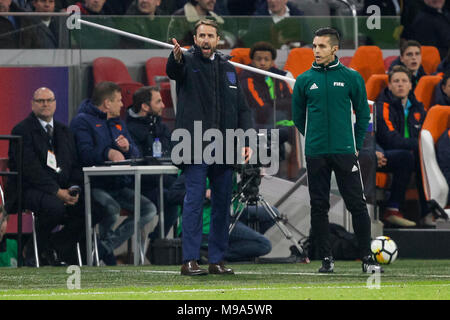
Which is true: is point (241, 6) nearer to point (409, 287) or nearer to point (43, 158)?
point (43, 158)

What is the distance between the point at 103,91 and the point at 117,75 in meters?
0.66

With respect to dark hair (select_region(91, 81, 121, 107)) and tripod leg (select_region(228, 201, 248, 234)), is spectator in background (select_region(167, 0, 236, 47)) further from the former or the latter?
tripod leg (select_region(228, 201, 248, 234))

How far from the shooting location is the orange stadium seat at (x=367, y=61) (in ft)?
44.0

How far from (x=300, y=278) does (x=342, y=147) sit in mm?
1106

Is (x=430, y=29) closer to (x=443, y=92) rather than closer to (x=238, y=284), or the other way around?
(x=443, y=92)

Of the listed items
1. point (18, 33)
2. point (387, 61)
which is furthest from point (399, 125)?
point (18, 33)

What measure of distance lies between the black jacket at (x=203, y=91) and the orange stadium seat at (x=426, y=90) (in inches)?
219

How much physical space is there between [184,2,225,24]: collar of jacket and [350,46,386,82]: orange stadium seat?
73.5 inches

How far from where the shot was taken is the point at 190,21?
12.1 metres

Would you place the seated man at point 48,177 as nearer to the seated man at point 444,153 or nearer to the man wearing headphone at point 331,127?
the man wearing headphone at point 331,127

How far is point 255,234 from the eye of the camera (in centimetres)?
1088

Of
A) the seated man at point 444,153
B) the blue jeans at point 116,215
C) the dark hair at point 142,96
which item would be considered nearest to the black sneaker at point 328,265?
the blue jeans at point 116,215
